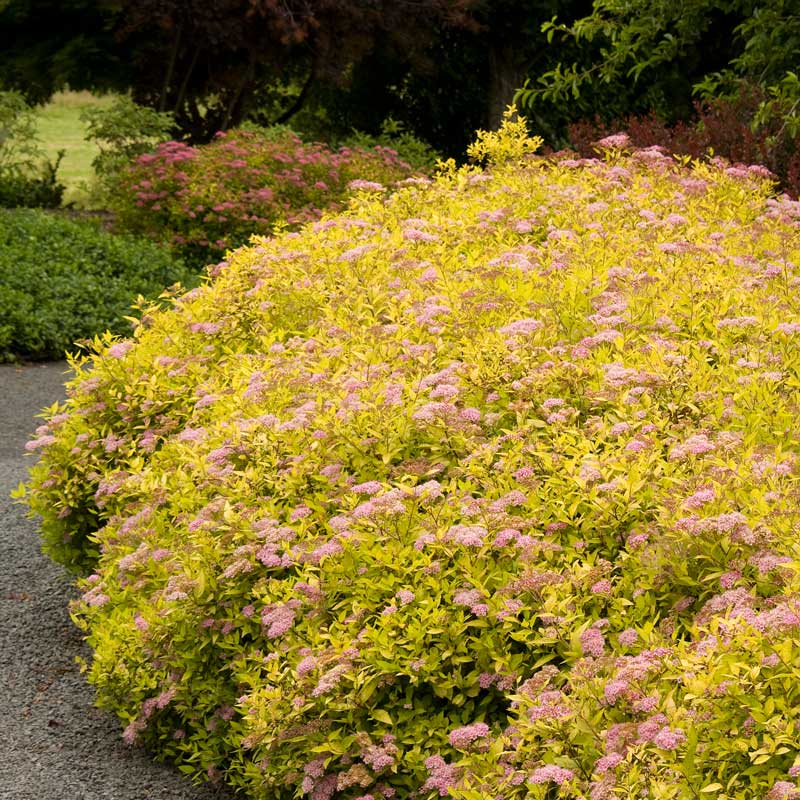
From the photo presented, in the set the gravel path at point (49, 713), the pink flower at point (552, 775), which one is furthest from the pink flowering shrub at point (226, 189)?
the pink flower at point (552, 775)

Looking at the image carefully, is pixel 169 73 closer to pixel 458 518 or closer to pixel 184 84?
pixel 184 84

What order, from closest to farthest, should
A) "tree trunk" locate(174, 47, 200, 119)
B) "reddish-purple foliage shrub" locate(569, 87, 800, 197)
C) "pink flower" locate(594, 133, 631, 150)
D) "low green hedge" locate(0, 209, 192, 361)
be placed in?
"pink flower" locate(594, 133, 631, 150), "reddish-purple foliage shrub" locate(569, 87, 800, 197), "low green hedge" locate(0, 209, 192, 361), "tree trunk" locate(174, 47, 200, 119)

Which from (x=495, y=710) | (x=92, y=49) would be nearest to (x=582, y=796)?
(x=495, y=710)

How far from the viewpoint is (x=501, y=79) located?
1709 cm

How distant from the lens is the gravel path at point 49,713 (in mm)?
3613

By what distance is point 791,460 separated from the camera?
3.16m

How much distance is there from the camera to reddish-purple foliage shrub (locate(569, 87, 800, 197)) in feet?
25.9

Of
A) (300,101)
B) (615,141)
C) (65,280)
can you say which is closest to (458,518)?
(615,141)

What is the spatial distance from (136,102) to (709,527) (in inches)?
565

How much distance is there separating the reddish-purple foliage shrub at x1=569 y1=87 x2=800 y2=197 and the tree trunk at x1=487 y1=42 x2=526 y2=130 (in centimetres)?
782

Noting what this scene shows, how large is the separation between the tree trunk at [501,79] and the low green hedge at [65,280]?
23.5ft

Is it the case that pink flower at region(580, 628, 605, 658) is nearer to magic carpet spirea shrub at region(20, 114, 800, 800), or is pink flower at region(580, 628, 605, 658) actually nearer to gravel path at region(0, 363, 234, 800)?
magic carpet spirea shrub at region(20, 114, 800, 800)

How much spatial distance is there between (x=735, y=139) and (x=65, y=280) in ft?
18.4

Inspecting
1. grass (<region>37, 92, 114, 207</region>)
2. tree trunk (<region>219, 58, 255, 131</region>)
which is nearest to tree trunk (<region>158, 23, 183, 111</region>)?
tree trunk (<region>219, 58, 255, 131</region>)
